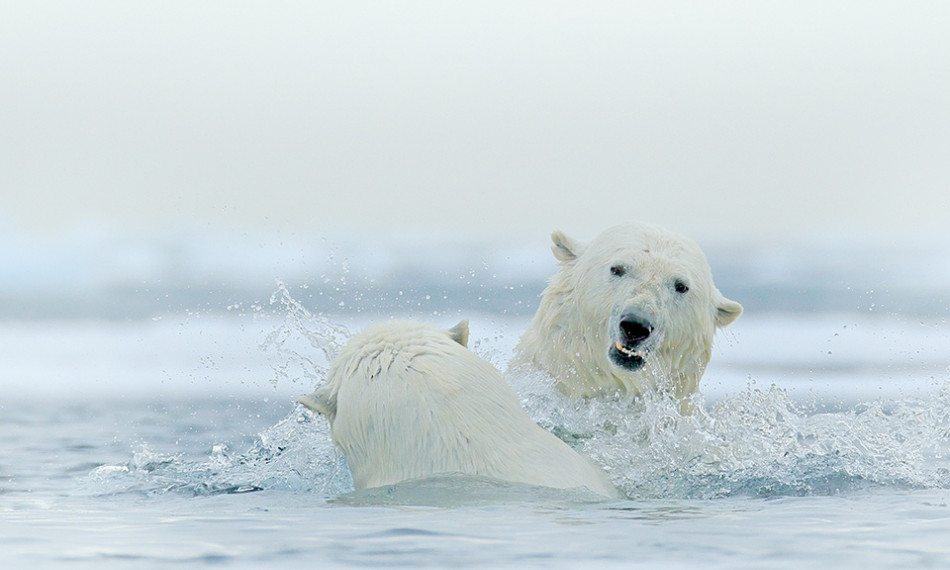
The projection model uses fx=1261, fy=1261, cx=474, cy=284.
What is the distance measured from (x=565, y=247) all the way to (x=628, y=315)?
81cm

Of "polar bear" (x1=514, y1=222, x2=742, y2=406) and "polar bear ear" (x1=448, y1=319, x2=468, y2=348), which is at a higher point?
"polar bear" (x1=514, y1=222, x2=742, y2=406)

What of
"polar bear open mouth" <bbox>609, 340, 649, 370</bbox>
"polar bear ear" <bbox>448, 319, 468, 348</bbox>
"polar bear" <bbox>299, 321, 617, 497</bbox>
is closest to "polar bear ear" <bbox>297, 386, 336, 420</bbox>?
"polar bear" <bbox>299, 321, 617, 497</bbox>

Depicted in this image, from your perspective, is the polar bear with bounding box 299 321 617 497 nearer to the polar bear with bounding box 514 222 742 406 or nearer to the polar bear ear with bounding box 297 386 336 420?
the polar bear ear with bounding box 297 386 336 420

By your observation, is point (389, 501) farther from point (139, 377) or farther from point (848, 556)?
point (139, 377)

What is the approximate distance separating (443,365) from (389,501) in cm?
61

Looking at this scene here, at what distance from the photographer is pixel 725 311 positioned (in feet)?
21.4

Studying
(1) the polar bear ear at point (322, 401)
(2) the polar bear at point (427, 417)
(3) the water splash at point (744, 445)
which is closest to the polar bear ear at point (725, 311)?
(3) the water splash at point (744, 445)

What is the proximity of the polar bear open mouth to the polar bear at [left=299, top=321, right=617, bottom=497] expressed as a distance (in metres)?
1.02

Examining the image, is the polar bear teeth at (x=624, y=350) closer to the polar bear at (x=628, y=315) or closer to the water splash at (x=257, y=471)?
the polar bear at (x=628, y=315)

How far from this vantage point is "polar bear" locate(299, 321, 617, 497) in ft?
15.2

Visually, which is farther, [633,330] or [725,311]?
[725,311]

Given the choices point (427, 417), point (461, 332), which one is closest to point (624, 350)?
point (461, 332)

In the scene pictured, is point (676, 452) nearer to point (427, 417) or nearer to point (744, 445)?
point (744, 445)

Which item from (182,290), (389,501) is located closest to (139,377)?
(182,290)
